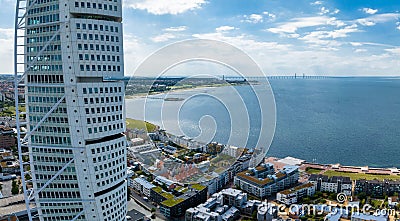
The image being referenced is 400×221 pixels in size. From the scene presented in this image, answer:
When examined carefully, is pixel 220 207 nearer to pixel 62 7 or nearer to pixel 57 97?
pixel 57 97

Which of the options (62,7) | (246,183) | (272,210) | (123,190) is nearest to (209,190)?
(246,183)

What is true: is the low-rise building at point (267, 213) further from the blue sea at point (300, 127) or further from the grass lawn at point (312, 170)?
the grass lawn at point (312, 170)

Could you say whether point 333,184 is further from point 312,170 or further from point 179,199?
point 179,199

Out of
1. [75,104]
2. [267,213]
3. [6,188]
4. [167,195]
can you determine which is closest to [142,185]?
[167,195]

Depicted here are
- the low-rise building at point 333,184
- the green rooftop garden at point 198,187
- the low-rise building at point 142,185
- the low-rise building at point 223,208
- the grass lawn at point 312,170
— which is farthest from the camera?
the grass lawn at point 312,170

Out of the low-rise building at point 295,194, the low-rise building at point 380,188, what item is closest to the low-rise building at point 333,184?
the low-rise building at point 295,194

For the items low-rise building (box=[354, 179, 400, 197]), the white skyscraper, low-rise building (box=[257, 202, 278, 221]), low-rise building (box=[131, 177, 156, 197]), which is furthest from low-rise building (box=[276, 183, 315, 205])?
the white skyscraper

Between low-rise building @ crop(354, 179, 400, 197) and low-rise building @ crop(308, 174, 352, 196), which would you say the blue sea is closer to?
low-rise building @ crop(308, 174, 352, 196)
